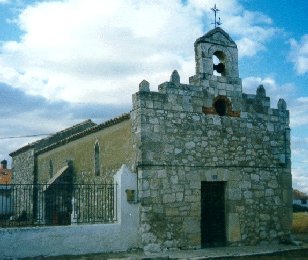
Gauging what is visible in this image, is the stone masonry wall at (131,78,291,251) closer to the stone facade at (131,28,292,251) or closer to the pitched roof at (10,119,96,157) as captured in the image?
the stone facade at (131,28,292,251)

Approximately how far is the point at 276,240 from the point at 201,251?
3554mm

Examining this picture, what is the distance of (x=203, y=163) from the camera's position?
43.7 ft

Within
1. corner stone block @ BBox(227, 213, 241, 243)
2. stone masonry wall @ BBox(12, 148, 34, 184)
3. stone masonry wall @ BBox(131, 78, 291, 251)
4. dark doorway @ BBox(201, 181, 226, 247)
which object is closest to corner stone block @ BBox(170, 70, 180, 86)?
stone masonry wall @ BBox(131, 78, 291, 251)

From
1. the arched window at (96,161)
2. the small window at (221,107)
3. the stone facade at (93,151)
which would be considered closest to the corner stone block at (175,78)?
the small window at (221,107)

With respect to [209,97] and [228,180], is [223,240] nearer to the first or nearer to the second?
[228,180]

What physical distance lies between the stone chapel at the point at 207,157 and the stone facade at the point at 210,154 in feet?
0.10

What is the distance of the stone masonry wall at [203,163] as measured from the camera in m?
12.4

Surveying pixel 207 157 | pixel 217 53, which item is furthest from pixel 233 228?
pixel 217 53

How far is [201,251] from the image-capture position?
12.4 meters

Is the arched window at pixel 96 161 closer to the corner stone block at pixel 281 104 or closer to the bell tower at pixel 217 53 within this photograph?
the bell tower at pixel 217 53

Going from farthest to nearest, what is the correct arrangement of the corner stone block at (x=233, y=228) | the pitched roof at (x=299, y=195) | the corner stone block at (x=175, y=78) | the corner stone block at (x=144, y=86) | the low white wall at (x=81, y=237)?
the pitched roof at (x=299, y=195) < the corner stone block at (x=233, y=228) < the corner stone block at (x=175, y=78) < the corner stone block at (x=144, y=86) < the low white wall at (x=81, y=237)

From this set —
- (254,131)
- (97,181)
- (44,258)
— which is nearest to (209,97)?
(254,131)

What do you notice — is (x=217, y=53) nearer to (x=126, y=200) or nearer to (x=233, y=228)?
(x=233, y=228)

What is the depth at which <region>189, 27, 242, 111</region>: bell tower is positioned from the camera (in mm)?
13789
